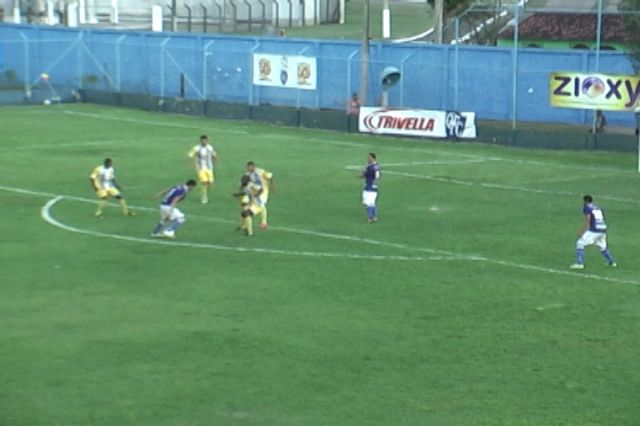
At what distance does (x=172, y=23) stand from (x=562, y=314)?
6157cm

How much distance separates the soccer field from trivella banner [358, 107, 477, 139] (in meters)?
9.76

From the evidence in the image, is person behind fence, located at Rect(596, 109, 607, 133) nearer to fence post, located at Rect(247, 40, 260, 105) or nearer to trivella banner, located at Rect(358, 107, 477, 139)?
trivella banner, located at Rect(358, 107, 477, 139)

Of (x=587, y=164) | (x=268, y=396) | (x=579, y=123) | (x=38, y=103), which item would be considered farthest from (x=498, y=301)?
(x=38, y=103)

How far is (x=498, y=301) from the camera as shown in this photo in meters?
26.8

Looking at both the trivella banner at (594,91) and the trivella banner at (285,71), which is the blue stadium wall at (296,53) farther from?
the trivella banner at (594,91)

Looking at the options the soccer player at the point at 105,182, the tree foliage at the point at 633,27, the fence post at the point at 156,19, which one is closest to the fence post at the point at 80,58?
the fence post at the point at 156,19

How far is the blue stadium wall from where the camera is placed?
60062mm

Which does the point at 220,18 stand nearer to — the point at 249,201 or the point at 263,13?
the point at 263,13

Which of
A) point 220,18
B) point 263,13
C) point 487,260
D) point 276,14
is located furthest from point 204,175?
point 263,13

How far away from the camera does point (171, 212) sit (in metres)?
32.7

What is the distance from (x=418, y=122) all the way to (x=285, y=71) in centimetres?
1017

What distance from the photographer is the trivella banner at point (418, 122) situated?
2208 inches

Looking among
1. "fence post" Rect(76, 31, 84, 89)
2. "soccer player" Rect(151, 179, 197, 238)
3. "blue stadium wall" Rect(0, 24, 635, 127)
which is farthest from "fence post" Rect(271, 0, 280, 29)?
"soccer player" Rect(151, 179, 197, 238)

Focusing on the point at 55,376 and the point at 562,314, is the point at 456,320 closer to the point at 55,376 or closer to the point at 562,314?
the point at 562,314
